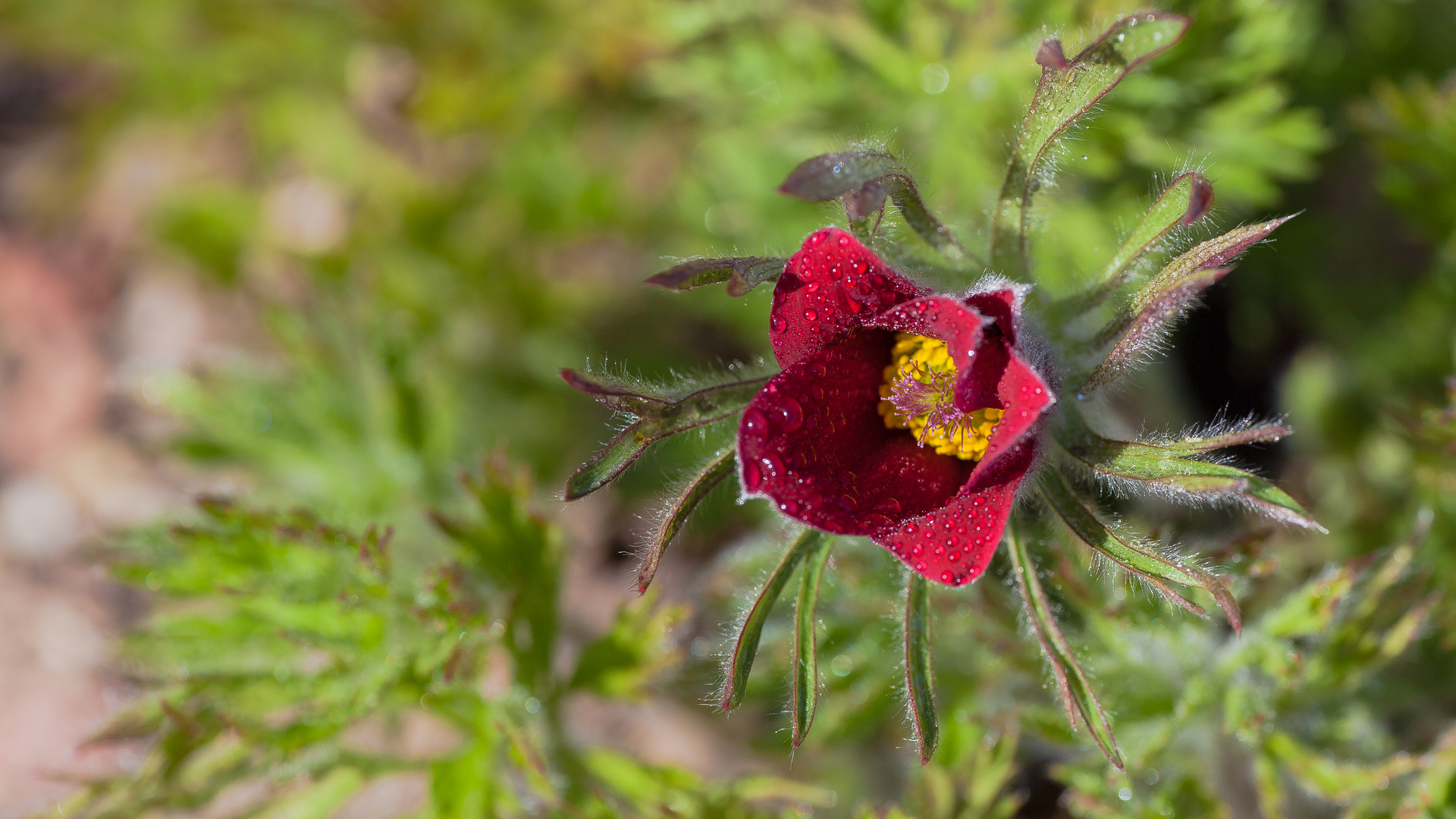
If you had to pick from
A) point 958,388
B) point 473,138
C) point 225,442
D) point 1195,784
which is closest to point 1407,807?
point 1195,784

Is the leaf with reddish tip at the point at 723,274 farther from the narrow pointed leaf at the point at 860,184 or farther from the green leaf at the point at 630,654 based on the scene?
the green leaf at the point at 630,654

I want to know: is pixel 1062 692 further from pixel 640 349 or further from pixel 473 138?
pixel 473 138

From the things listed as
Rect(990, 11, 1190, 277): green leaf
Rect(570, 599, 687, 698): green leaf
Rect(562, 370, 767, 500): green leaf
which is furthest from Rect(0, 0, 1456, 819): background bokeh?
Rect(562, 370, 767, 500): green leaf

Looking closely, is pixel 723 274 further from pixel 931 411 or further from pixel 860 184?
pixel 931 411

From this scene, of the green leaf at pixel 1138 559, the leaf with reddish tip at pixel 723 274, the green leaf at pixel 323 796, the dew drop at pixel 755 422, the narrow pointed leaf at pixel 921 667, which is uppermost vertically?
the leaf with reddish tip at pixel 723 274

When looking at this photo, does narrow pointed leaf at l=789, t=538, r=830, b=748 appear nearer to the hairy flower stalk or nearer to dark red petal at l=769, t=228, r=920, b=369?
the hairy flower stalk

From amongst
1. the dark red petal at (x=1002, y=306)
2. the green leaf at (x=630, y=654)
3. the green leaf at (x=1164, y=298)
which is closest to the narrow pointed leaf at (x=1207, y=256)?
the green leaf at (x=1164, y=298)

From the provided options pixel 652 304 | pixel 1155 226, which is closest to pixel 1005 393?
pixel 1155 226
